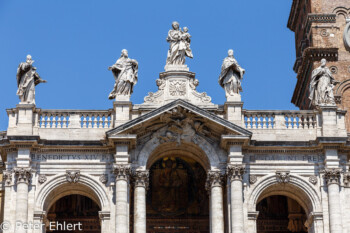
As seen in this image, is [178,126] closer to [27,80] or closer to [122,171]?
[122,171]

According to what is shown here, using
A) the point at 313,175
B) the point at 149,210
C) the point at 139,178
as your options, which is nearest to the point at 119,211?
the point at 139,178

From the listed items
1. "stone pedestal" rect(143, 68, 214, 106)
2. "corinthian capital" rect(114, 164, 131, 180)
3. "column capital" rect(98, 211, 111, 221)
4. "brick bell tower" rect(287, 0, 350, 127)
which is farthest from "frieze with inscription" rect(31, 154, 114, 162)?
"brick bell tower" rect(287, 0, 350, 127)

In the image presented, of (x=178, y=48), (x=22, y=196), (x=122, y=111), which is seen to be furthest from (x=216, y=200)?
(x=22, y=196)

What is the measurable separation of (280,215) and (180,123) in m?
7.13

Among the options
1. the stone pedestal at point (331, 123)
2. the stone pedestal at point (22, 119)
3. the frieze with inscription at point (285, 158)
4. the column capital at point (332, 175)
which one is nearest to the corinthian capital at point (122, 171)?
the stone pedestal at point (22, 119)

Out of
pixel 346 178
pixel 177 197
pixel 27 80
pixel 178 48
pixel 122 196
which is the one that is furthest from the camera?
pixel 177 197

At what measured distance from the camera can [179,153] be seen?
42719 mm

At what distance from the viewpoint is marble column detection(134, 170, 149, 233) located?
40.3m

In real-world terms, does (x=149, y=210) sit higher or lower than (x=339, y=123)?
lower

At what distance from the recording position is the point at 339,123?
42.5 meters

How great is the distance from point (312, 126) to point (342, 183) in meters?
2.72

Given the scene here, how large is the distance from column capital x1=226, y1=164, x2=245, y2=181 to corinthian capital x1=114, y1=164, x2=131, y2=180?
386cm

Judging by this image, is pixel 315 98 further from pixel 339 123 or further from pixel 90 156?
pixel 90 156

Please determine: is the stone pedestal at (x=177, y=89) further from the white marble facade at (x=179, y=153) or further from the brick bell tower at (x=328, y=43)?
the brick bell tower at (x=328, y=43)
